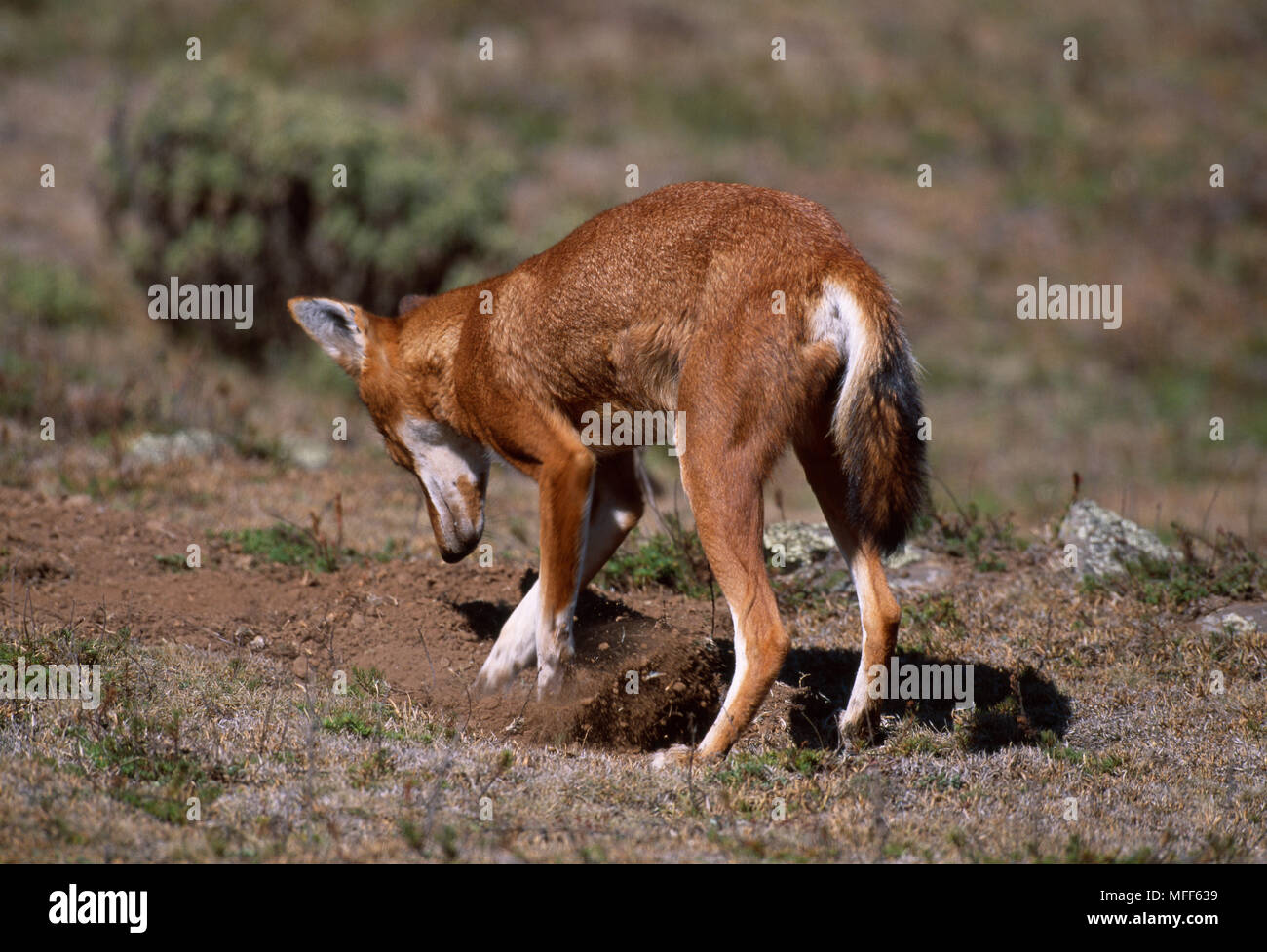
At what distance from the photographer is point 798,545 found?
25.9 ft

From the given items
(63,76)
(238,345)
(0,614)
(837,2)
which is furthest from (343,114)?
(837,2)

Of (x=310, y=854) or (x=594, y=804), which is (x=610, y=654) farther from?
(x=310, y=854)

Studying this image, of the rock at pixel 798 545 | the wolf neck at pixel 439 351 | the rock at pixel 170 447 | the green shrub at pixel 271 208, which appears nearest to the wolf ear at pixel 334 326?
the wolf neck at pixel 439 351

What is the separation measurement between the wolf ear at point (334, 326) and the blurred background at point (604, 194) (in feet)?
8.23

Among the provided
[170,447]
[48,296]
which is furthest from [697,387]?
[48,296]

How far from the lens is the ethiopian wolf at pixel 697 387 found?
5.08m

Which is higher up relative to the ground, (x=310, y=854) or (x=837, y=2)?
(x=837, y=2)

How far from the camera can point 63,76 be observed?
23656mm

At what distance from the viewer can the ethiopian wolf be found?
508 centimetres

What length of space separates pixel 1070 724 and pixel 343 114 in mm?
12244

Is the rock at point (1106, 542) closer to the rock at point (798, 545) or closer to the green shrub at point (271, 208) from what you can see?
the rock at point (798, 545)

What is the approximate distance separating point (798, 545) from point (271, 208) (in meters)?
9.32

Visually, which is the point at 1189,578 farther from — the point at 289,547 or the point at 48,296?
the point at 48,296

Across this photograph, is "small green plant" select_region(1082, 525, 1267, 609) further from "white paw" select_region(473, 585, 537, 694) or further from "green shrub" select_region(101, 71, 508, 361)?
"green shrub" select_region(101, 71, 508, 361)
